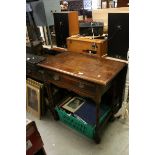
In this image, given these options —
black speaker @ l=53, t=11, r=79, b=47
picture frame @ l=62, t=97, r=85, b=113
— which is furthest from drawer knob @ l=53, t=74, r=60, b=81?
black speaker @ l=53, t=11, r=79, b=47

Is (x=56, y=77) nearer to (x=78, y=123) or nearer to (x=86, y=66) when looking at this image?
(x=86, y=66)

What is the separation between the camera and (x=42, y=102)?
2.02m

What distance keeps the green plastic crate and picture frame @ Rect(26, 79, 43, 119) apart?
0.93 feet

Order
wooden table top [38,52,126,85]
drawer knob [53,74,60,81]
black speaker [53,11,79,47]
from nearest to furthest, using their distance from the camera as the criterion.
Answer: wooden table top [38,52,126,85] < drawer knob [53,74,60,81] < black speaker [53,11,79,47]

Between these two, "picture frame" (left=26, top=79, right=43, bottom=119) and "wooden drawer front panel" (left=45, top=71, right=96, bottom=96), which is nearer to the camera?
"wooden drawer front panel" (left=45, top=71, right=96, bottom=96)

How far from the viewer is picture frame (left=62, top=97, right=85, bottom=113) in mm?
1750

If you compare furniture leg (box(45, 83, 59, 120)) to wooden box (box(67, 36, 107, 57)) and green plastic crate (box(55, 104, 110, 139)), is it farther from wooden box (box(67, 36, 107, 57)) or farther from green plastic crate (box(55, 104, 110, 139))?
wooden box (box(67, 36, 107, 57))

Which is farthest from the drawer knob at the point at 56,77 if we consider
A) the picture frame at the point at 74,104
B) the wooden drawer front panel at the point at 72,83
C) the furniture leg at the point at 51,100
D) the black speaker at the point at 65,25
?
the black speaker at the point at 65,25

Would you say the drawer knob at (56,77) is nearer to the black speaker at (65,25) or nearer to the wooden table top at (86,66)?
the wooden table top at (86,66)

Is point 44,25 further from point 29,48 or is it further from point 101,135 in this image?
point 101,135

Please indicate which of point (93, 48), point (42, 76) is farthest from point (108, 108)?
point (42, 76)

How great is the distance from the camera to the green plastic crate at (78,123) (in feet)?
5.26

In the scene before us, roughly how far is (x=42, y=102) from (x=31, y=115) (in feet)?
0.82

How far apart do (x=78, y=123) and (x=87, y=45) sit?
2.50ft
